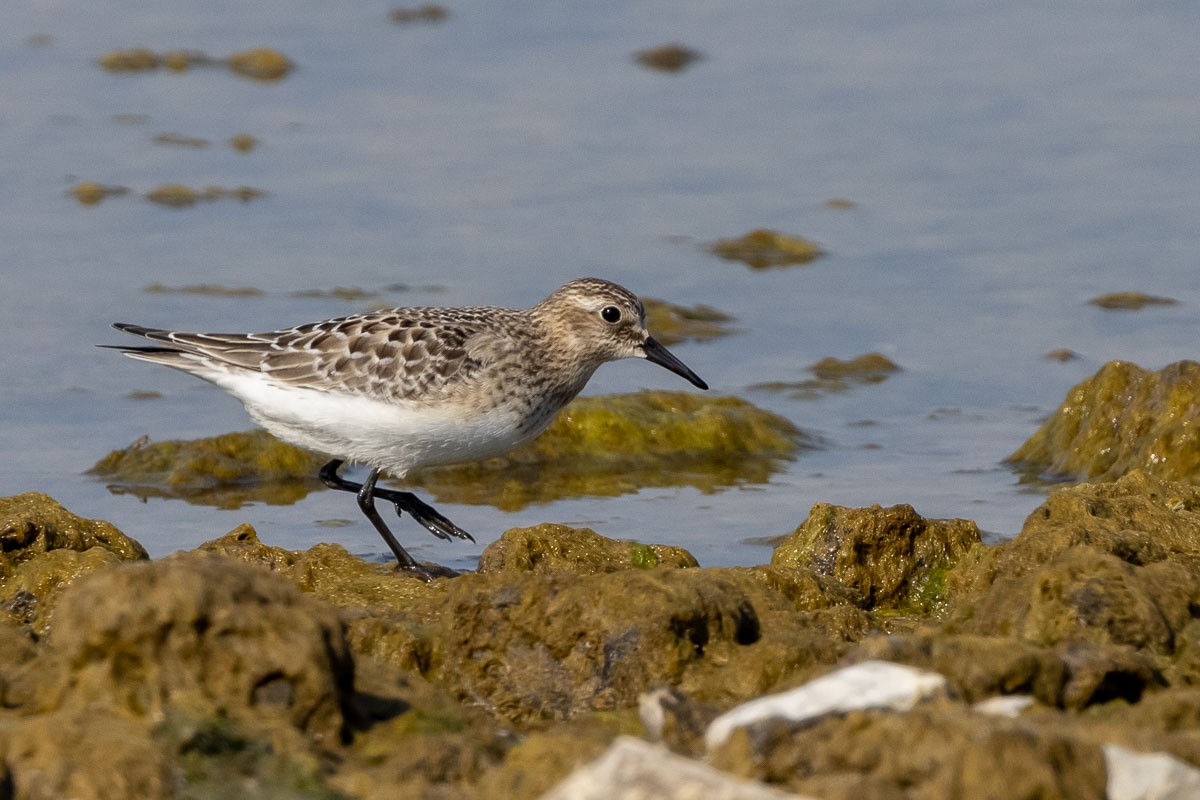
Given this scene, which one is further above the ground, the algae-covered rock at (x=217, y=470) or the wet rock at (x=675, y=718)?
the algae-covered rock at (x=217, y=470)

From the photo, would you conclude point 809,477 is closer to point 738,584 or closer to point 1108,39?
point 738,584

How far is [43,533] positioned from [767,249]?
636 centimetres

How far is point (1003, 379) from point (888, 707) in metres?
6.34

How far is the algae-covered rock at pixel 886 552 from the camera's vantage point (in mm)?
6234

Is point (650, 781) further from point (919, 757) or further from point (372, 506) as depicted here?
point (372, 506)

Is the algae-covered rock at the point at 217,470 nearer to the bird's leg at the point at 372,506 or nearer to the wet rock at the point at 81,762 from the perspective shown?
the bird's leg at the point at 372,506

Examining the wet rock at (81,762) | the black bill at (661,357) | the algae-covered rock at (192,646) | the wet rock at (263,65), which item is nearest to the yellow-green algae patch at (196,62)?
the wet rock at (263,65)

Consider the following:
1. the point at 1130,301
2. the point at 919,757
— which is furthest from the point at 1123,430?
the point at 919,757

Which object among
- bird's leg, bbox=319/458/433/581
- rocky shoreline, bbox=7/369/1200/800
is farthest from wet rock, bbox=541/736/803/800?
bird's leg, bbox=319/458/433/581

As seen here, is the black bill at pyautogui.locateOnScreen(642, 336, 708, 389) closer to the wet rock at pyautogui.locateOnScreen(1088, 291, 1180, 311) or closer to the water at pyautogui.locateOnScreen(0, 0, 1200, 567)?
the water at pyautogui.locateOnScreen(0, 0, 1200, 567)

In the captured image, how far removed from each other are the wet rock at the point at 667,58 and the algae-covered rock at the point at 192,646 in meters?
10.7

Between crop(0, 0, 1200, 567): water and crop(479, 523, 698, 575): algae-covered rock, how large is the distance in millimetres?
1484

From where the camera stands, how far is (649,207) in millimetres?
11898

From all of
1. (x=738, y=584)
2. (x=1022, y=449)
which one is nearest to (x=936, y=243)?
(x=1022, y=449)
